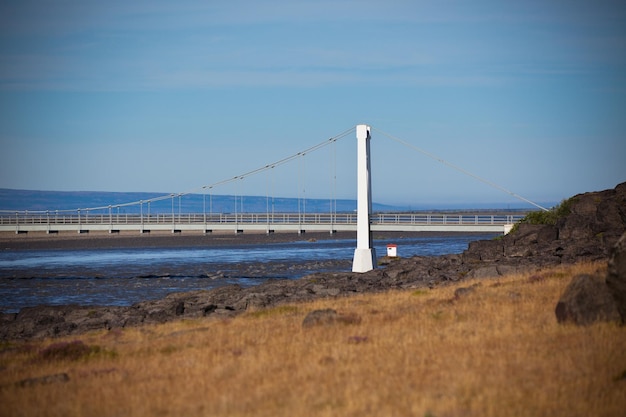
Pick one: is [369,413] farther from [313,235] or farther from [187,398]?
[313,235]

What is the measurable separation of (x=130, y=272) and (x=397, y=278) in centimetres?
3053

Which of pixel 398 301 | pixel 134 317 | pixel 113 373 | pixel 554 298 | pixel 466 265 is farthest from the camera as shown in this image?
pixel 466 265

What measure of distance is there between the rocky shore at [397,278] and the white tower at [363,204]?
52.2 inches

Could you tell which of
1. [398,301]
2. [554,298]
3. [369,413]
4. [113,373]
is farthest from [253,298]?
[369,413]

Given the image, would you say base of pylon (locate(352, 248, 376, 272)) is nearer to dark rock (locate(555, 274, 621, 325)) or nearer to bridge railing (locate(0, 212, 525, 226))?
bridge railing (locate(0, 212, 525, 226))

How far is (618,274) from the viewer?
17.7m

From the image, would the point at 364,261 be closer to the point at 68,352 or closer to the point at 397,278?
the point at 397,278

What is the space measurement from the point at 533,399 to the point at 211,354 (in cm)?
864

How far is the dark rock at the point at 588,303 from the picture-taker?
62.8ft

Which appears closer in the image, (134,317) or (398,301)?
(398,301)

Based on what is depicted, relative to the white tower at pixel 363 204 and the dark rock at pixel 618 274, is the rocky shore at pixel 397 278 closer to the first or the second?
the white tower at pixel 363 204

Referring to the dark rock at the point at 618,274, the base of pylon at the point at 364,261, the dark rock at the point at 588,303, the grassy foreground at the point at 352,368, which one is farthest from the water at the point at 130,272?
the dark rock at the point at 618,274

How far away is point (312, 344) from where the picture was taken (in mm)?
20734

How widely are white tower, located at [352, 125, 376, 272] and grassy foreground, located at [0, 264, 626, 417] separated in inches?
839
